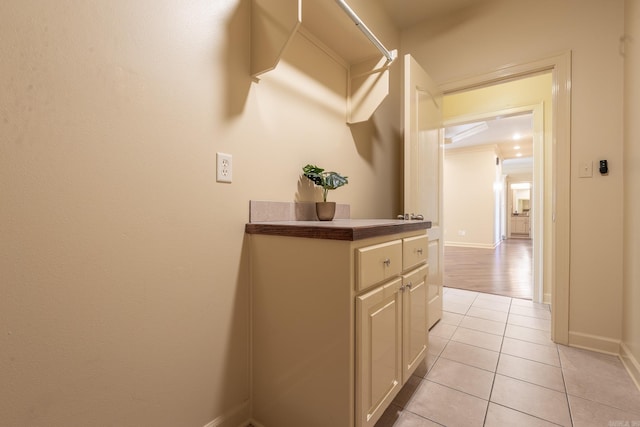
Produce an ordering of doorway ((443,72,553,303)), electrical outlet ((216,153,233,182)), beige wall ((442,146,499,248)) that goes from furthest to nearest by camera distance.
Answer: beige wall ((442,146,499,248)), doorway ((443,72,553,303)), electrical outlet ((216,153,233,182))

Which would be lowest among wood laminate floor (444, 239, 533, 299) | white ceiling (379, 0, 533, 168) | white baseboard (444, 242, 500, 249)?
wood laminate floor (444, 239, 533, 299)

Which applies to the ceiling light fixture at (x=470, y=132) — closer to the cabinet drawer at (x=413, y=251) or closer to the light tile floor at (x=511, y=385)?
the light tile floor at (x=511, y=385)

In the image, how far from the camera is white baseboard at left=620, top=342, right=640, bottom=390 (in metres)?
1.51

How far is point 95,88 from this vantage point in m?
0.81

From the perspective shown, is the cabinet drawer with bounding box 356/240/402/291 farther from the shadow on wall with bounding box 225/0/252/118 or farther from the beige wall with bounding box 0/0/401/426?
the shadow on wall with bounding box 225/0/252/118

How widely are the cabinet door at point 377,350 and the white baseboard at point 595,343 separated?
5.05 feet

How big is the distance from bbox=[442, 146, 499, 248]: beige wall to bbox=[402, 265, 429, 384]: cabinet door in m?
5.74

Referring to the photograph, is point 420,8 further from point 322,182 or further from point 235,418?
point 235,418

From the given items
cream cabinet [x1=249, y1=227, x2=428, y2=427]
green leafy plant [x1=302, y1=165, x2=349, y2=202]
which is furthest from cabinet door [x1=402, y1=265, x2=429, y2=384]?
green leafy plant [x1=302, y1=165, x2=349, y2=202]

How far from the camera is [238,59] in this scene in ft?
3.98

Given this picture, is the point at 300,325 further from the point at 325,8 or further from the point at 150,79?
the point at 325,8

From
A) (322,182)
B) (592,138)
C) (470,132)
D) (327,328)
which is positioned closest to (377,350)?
(327,328)

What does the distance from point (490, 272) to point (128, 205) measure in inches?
185

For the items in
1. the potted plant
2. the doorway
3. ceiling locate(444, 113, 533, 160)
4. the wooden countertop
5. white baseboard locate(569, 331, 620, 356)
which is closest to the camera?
the wooden countertop
